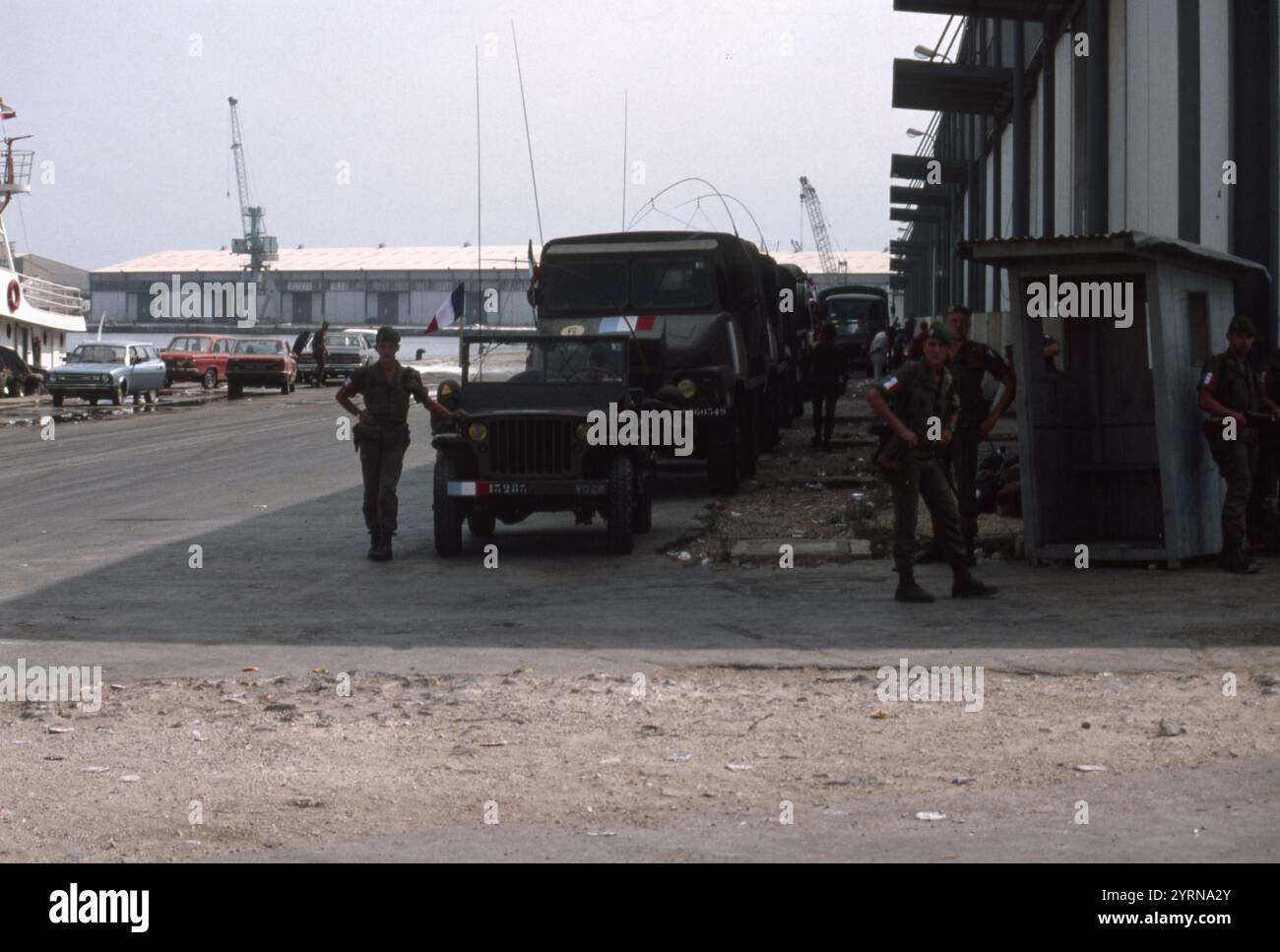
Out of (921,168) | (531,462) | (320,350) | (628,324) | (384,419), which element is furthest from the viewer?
(320,350)

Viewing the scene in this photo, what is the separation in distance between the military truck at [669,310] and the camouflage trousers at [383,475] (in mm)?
4950

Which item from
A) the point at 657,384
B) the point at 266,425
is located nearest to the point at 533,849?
the point at 657,384

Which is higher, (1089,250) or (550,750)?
(1089,250)

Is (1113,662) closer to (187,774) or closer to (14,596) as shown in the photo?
(187,774)

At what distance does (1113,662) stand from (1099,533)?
4779 millimetres

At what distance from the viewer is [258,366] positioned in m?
50.7

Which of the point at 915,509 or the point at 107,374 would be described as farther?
the point at 107,374

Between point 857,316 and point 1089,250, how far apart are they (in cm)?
4936

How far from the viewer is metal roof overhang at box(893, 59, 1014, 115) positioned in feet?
112

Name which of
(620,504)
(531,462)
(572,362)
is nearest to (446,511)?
(531,462)

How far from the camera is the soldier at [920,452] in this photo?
1200 centimetres

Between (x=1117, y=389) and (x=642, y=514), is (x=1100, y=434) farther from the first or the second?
(x=642, y=514)
